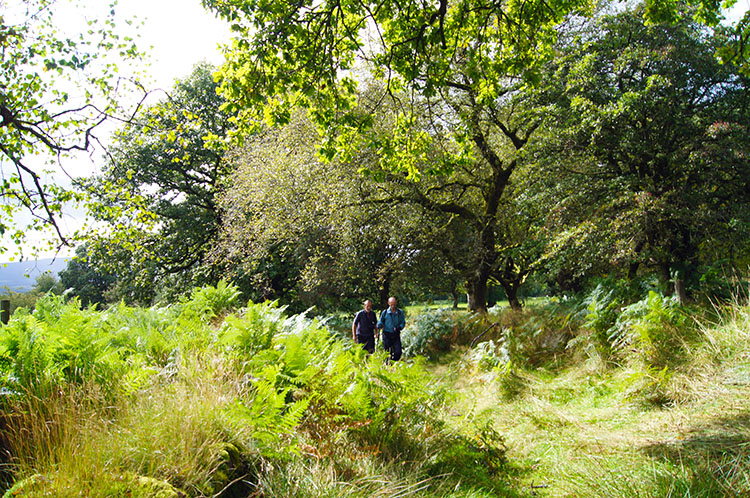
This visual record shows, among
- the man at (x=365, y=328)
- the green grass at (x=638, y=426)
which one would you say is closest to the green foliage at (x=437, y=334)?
the man at (x=365, y=328)

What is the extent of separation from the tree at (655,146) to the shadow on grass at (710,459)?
15.6 feet

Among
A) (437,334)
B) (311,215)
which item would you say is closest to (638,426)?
(437,334)

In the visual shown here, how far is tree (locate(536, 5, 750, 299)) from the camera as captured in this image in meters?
8.44

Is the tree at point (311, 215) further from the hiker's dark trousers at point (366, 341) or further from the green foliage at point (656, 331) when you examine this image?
the green foliage at point (656, 331)

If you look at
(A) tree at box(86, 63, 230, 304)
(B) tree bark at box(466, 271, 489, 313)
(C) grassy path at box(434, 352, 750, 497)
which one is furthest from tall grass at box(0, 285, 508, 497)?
(A) tree at box(86, 63, 230, 304)

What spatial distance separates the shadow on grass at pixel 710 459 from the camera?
10.0ft

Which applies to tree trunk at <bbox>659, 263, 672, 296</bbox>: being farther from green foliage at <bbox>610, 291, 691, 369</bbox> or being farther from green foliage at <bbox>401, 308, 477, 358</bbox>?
green foliage at <bbox>401, 308, 477, 358</bbox>

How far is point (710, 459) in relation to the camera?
A: 140 inches

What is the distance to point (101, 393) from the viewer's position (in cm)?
353

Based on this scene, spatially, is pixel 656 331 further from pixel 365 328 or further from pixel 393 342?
pixel 365 328

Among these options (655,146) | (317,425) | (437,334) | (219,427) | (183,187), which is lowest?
(437,334)

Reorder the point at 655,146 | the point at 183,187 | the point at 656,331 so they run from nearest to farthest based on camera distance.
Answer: the point at 656,331 → the point at 655,146 → the point at 183,187

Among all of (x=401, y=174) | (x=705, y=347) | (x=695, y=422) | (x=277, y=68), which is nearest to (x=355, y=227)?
(x=401, y=174)

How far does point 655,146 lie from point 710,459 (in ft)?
23.2
